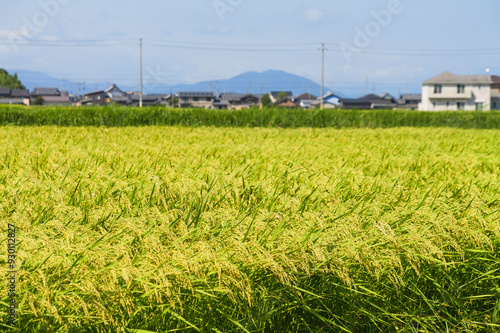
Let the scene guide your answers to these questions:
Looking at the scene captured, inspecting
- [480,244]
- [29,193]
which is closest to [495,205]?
[480,244]

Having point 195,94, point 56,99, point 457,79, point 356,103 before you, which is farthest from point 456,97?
point 56,99

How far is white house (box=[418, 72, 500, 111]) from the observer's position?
69562mm

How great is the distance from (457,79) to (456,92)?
2113 mm

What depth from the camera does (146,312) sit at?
2156 millimetres

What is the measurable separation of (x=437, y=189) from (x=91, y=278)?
138 inches

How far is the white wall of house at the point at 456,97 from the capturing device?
69625 mm

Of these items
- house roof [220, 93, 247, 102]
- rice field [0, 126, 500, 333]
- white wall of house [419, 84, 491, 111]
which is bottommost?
rice field [0, 126, 500, 333]

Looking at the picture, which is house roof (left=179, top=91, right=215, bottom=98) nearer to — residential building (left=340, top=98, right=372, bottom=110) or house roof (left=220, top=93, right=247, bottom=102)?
house roof (left=220, top=93, right=247, bottom=102)

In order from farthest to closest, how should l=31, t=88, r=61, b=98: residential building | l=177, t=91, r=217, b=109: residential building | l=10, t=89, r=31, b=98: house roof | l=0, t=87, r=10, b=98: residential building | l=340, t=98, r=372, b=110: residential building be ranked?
l=31, t=88, r=61, b=98: residential building
l=177, t=91, r=217, b=109: residential building
l=340, t=98, r=372, b=110: residential building
l=10, t=89, r=31, b=98: house roof
l=0, t=87, r=10, b=98: residential building

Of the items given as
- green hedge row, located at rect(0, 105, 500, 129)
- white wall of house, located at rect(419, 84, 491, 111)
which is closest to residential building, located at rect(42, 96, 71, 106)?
white wall of house, located at rect(419, 84, 491, 111)

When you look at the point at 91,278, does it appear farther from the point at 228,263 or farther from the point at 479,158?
the point at 479,158

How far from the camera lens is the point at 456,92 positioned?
69.6 meters

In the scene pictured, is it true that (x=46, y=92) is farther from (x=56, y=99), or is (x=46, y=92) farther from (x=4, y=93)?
(x=4, y=93)

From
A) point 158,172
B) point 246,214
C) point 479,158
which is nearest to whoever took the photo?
point 246,214
